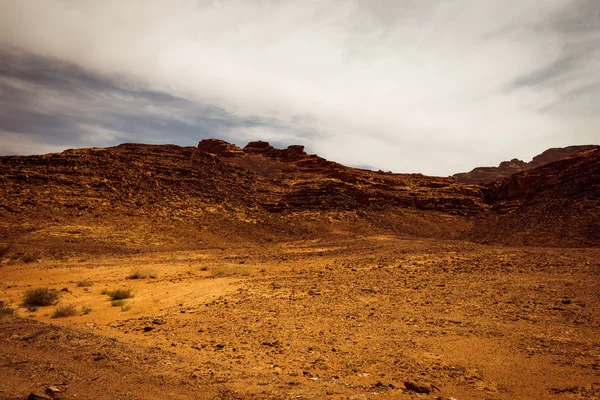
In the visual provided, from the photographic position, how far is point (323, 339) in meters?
6.49

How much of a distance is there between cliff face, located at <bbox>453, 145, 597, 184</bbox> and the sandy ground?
95.8 m

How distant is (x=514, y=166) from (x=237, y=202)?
314 ft

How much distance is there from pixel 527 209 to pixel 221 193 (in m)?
34.2

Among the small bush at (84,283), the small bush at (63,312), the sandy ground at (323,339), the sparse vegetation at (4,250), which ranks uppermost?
the sandy ground at (323,339)

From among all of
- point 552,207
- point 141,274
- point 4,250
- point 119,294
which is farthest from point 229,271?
point 552,207

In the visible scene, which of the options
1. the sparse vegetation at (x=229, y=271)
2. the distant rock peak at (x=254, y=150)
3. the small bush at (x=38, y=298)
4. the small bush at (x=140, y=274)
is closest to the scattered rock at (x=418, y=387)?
the small bush at (x=38, y=298)

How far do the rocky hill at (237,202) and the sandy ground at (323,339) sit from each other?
54.6 ft

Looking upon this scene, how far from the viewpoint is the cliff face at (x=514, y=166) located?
9888 centimetres

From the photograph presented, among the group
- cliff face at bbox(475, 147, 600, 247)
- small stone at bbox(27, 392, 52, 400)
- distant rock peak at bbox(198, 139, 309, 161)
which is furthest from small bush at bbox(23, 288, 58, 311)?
distant rock peak at bbox(198, 139, 309, 161)

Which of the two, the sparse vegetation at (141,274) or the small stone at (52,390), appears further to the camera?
the sparse vegetation at (141,274)

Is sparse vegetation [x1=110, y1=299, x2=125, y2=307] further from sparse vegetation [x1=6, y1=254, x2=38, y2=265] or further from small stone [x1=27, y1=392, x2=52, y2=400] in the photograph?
sparse vegetation [x1=6, y1=254, x2=38, y2=265]

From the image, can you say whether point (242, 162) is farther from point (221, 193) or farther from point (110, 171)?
point (110, 171)

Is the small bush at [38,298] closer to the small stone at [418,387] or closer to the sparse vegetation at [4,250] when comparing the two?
the small stone at [418,387]

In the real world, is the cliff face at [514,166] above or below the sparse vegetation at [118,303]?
above
